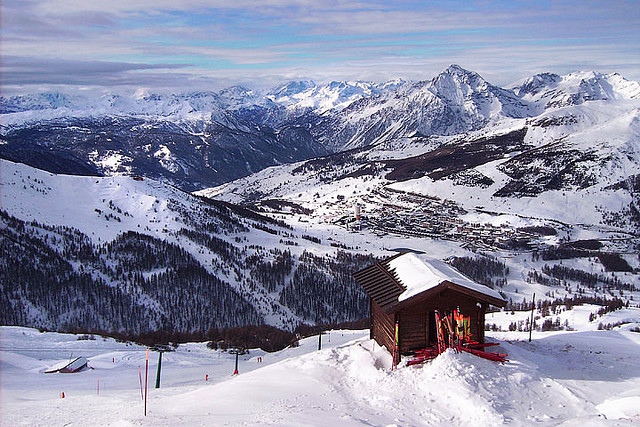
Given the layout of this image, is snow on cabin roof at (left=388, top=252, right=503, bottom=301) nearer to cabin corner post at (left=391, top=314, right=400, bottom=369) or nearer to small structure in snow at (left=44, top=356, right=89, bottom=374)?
cabin corner post at (left=391, top=314, right=400, bottom=369)

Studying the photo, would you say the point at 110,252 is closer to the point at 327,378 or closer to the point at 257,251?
the point at 257,251

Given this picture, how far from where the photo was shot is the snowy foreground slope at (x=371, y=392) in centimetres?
1741

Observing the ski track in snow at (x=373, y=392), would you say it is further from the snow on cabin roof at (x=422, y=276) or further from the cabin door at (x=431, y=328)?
the snow on cabin roof at (x=422, y=276)

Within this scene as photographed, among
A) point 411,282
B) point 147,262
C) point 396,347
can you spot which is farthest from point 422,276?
point 147,262

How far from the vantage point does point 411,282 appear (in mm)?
24891

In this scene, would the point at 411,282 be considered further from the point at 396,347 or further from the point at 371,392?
the point at 371,392

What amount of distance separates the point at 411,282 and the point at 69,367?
1846 centimetres

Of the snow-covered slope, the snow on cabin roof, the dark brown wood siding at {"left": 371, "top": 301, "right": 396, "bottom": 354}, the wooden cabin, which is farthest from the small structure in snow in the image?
the snow-covered slope

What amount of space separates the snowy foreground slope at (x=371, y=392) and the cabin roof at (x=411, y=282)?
2.47m

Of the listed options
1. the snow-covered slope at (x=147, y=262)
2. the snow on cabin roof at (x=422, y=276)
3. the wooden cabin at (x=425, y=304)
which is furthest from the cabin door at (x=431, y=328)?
the snow-covered slope at (x=147, y=262)

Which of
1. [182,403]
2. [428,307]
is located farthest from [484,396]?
[182,403]

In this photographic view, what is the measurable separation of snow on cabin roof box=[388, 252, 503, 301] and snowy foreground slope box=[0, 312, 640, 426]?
9.48 ft

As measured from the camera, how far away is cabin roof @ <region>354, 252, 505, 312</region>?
2330 centimetres

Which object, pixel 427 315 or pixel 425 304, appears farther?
pixel 427 315
